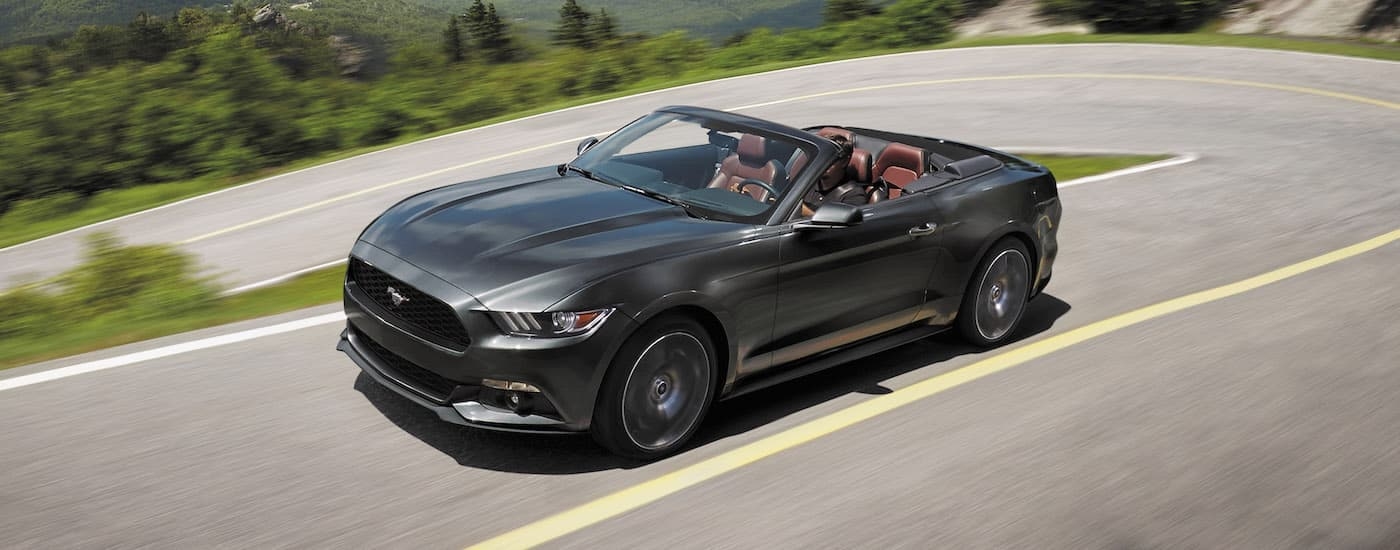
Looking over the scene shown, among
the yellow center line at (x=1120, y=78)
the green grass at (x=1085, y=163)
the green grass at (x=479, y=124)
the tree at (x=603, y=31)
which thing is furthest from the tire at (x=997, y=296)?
the tree at (x=603, y=31)

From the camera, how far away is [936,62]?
22062mm

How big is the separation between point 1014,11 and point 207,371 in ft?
80.7

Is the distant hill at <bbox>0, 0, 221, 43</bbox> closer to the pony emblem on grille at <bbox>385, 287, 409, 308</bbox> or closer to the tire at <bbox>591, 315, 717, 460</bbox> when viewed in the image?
the pony emblem on grille at <bbox>385, 287, 409, 308</bbox>

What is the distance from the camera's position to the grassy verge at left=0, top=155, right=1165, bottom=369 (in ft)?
21.8

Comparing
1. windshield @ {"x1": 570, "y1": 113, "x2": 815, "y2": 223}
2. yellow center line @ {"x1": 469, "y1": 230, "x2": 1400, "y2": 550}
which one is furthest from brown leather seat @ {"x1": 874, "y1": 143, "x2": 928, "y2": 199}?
yellow center line @ {"x1": 469, "y1": 230, "x2": 1400, "y2": 550}

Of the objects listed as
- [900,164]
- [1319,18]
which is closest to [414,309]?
[900,164]

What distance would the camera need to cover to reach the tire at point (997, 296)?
6613mm

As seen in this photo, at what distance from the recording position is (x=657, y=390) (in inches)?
199

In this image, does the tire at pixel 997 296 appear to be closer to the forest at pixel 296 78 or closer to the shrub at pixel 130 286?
the shrub at pixel 130 286

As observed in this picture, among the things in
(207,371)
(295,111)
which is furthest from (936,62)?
(207,371)

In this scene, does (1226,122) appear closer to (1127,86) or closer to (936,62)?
(1127,86)

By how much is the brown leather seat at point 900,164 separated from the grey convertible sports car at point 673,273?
0.01m

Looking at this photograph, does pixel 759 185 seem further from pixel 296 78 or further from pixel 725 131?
pixel 296 78

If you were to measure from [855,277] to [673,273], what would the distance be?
1.18 metres
